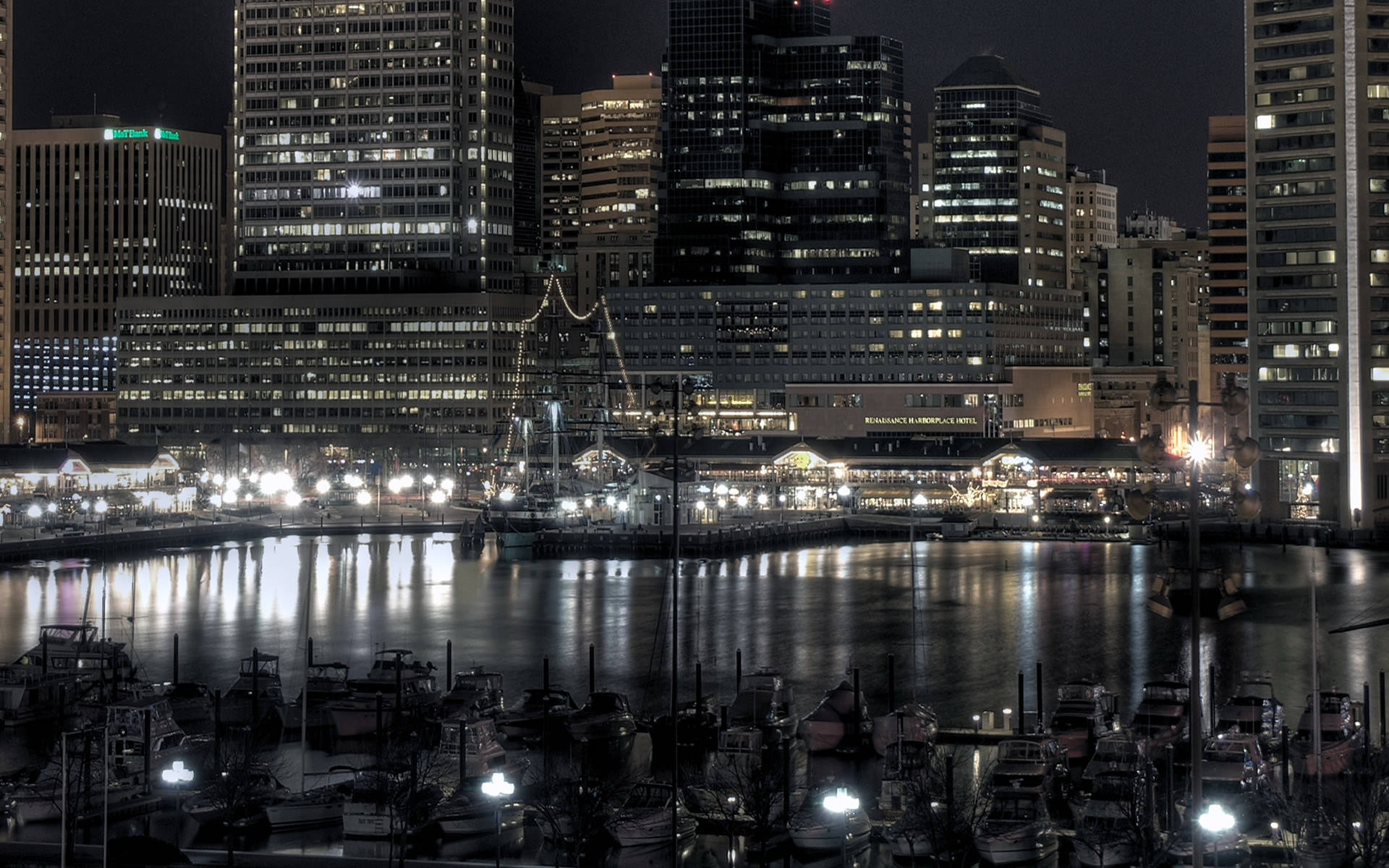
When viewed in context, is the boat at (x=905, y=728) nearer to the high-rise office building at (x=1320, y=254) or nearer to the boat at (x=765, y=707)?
the boat at (x=765, y=707)

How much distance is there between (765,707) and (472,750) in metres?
9.15

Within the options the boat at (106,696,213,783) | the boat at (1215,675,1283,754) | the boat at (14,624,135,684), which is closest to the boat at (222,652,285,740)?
the boat at (106,696,213,783)

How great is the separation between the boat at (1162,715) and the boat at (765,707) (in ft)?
27.0

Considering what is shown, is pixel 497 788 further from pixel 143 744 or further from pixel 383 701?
pixel 383 701

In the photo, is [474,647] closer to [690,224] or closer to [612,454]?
[612,454]

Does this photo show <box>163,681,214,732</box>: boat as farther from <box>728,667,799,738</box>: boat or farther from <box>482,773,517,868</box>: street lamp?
<box>728,667,799,738</box>: boat

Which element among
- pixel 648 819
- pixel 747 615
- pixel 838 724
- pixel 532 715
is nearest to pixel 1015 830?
pixel 648 819

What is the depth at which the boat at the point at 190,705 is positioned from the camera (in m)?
48.8

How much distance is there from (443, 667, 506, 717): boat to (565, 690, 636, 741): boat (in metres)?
2.17

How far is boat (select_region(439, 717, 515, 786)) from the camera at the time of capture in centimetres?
4109

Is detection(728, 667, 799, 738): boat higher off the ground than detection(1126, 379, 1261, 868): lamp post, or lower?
lower

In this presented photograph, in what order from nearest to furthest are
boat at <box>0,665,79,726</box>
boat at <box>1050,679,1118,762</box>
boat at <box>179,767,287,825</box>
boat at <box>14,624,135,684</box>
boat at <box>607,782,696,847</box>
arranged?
boat at <box>607,782,696,847</box>, boat at <box>179,767,287,825</box>, boat at <box>1050,679,1118,762</box>, boat at <box>0,665,79,726</box>, boat at <box>14,624,135,684</box>

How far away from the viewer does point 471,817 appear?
124ft

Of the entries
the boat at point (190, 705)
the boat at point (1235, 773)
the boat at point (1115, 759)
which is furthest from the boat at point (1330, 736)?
the boat at point (190, 705)
